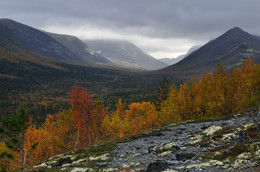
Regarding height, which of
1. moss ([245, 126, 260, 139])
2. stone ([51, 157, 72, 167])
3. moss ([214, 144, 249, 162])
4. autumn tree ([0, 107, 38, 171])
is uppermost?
moss ([245, 126, 260, 139])

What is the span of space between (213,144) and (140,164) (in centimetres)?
963

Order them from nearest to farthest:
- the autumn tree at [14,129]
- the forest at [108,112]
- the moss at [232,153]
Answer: the moss at [232,153] → the autumn tree at [14,129] → the forest at [108,112]

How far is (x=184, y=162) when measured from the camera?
1958 cm

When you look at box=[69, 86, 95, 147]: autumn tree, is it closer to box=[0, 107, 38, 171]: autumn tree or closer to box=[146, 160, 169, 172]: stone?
box=[0, 107, 38, 171]: autumn tree

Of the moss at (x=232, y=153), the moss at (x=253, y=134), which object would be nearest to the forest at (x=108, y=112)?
the moss at (x=253, y=134)

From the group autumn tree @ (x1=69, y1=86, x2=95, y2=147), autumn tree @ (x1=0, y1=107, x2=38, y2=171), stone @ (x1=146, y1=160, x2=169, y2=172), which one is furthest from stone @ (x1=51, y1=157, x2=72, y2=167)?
stone @ (x1=146, y1=160, x2=169, y2=172)

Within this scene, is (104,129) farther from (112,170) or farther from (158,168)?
(158,168)

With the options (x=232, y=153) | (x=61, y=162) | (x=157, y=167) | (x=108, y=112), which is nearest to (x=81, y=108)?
(x=108, y=112)

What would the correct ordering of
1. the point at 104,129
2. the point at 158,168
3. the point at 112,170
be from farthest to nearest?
the point at 104,129 < the point at 112,170 < the point at 158,168

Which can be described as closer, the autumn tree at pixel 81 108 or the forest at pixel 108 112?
the autumn tree at pixel 81 108

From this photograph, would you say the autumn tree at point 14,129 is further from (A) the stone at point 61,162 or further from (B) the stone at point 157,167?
(B) the stone at point 157,167

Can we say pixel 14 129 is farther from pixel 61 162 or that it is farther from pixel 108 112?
pixel 108 112

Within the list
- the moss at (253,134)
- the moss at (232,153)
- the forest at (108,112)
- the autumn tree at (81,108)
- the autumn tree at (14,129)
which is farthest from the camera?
the forest at (108,112)

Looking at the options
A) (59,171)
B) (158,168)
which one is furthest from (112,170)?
(59,171)
